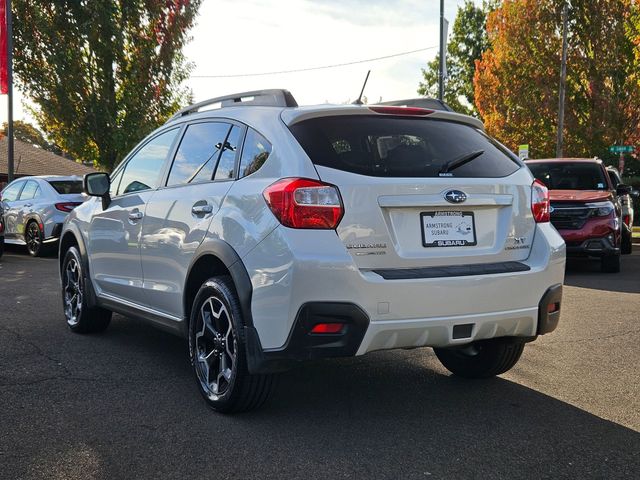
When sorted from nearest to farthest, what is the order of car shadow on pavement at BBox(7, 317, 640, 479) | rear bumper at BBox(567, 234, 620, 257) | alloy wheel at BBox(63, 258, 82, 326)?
car shadow on pavement at BBox(7, 317, 640, 479) < alloy wheel at BBox(63, 258, 82, 326) < rear bumper at BBox(567, 234, 620, 257)

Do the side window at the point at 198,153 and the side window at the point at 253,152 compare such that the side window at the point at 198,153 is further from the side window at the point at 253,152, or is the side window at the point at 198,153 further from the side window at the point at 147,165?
the side window at the point at 253,152

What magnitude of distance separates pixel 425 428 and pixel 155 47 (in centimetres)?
2316

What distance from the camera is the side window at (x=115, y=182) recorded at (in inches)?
234

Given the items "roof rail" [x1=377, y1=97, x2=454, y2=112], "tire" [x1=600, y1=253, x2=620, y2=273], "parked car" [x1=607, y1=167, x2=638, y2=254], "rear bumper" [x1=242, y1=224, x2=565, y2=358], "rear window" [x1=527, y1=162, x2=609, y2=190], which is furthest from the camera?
"parked car" [x1=607, y1=167, x2=638, y2=254]

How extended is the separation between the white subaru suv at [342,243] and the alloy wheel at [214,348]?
1cm

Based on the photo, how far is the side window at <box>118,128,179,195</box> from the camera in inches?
204

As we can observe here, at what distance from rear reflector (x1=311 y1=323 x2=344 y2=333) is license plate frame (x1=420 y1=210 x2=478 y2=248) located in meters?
0.63

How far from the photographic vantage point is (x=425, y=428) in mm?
3869

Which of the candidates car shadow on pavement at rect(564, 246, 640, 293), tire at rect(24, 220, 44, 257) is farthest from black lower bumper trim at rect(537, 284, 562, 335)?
tire at rect(24, 220, 44, 257)

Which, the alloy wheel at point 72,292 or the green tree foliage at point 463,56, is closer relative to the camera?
the alloy wheel at point 72,292

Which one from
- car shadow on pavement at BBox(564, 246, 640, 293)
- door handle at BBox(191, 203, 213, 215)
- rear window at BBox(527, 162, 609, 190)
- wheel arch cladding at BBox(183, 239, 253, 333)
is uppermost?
rear window at BBox(527, 162, 609, 190)

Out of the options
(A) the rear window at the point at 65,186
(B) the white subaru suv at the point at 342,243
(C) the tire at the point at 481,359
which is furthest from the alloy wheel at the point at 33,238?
(C) the tire at the point at 481,359

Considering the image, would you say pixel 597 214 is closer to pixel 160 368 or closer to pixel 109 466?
pixel 160 368

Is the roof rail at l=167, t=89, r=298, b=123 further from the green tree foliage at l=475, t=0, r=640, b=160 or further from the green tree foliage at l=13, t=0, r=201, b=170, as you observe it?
the green tree foliage at l=475, t=0, r=640, b=160
